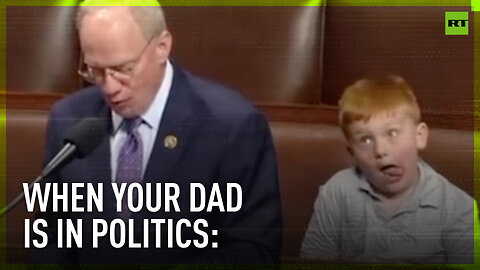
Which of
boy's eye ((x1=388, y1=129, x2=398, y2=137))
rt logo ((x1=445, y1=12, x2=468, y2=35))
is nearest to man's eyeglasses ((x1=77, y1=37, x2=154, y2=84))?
boy's eye ((x1=388, y1=129, x2=398, y2=137))

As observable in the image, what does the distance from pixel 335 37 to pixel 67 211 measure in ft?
2.38

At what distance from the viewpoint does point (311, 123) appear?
1814 mm

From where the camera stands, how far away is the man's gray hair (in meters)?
1.80

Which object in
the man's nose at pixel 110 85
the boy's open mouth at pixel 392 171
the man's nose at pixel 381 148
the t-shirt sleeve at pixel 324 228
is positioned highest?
the man's nose at pixel 110 85

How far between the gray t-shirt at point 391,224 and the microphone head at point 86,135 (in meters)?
0.52

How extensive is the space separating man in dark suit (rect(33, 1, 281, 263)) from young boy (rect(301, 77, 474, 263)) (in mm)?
136

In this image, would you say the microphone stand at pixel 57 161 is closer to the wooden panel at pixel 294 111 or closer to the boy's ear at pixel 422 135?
the wooden panel at pixel 294 111

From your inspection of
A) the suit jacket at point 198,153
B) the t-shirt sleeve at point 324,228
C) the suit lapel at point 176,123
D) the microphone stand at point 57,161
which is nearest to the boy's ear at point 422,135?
the t-shirt sleeve at point 324,228

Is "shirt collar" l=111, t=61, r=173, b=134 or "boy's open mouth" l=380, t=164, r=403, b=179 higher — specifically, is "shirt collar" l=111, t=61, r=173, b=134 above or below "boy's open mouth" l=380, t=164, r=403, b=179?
above

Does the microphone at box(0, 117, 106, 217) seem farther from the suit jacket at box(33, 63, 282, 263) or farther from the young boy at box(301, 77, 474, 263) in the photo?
the young boy at box(301, 77, 474, 263)

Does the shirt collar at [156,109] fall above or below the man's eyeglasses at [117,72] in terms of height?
below

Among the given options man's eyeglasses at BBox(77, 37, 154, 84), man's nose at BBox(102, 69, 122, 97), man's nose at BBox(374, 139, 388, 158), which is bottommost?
man's nose at BBox(374, 139, 388, 158)

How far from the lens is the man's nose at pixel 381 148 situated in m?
1.81

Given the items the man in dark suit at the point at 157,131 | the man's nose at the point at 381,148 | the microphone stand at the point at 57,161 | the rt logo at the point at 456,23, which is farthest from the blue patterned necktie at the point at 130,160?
the rt logo at the point at 456,23
